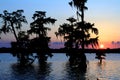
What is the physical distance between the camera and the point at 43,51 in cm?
8700

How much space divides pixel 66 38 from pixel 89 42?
2074cm

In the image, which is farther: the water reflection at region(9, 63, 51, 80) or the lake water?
the lake water

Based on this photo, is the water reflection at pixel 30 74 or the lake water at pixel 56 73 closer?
the water reflection at pixel 30 74

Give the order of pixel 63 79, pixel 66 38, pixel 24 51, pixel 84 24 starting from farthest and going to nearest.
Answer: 1. pixel 24 51
2. pixel 66 38
3. pixel 84 24
4. pixel 63 79

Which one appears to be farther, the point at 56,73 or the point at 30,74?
the point at 56,73

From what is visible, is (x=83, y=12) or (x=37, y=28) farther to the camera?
(x=37, y=28)

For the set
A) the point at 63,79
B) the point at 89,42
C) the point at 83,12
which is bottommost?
→ the point at 63,79

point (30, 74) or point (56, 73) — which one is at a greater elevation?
point (30, 74)

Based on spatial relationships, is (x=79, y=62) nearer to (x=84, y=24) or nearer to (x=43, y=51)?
(x=84, y=24)

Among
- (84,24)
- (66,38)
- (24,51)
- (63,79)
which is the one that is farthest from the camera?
(24,51)

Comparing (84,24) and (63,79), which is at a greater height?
(84,24)

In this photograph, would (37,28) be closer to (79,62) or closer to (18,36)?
(18,36)

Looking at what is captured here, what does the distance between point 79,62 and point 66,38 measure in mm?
19249

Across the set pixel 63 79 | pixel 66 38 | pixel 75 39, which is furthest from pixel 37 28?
Answer: pixel 63 79
